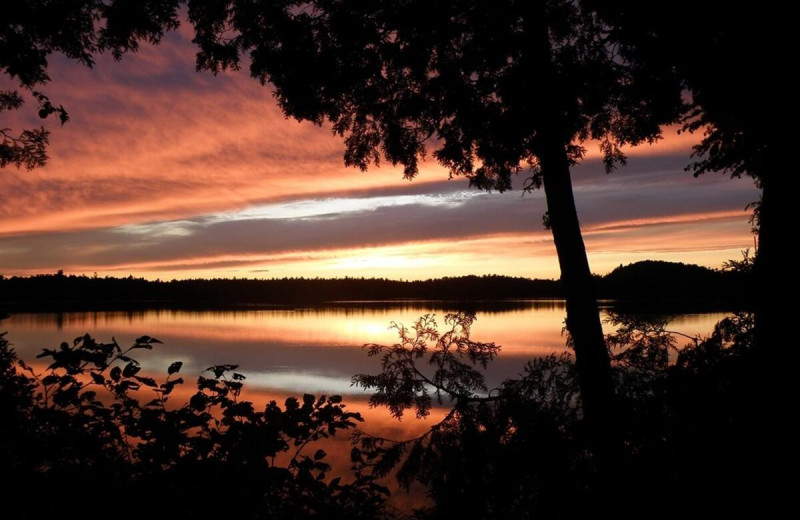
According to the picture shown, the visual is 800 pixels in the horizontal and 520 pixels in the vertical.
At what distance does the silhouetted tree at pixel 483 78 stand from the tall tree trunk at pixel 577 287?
0.02m

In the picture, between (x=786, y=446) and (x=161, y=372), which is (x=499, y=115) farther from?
(x=161, y=372)

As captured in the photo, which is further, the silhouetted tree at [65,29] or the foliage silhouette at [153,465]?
the silhouetted tree at [65,29]

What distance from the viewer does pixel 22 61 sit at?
722cm

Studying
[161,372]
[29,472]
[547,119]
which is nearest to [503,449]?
[547,119]

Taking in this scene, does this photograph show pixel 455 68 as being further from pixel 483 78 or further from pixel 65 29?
pixel 65 29

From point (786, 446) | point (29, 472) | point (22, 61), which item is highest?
point (22, 61)

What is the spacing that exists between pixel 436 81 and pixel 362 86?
149 centimetres

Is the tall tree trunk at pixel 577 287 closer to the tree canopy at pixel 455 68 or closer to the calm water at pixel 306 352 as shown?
the tree canopy at pixel 455 68

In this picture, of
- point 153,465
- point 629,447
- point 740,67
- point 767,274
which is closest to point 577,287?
point 629,447

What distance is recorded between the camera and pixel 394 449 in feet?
33.0

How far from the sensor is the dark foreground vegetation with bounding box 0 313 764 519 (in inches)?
158

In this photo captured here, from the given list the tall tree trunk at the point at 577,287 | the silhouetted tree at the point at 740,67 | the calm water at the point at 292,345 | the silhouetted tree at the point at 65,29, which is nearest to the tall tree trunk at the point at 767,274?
the silhouetted tree at the point at 740,67

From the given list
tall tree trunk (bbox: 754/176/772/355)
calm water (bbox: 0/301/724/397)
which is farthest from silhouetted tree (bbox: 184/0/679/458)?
calm water (bbox: 0/301/724/397)

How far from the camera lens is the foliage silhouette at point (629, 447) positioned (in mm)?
5809
